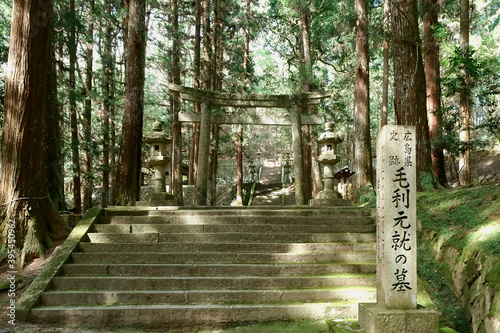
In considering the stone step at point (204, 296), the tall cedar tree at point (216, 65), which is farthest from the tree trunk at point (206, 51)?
the stone step at point (204, 296)

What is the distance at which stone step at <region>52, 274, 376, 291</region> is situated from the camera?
16.4 feet

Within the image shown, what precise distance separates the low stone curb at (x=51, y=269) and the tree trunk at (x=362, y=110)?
665 cm

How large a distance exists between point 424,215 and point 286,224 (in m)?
2.47

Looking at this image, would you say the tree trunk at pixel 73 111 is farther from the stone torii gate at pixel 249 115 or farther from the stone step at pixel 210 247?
the stone step at pixel 210 247

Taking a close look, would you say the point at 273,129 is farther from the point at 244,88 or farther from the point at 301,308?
the point at 301,308

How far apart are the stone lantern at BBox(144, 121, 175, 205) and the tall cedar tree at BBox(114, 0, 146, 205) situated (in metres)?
0.80

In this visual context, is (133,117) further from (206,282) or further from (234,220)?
(206,282)

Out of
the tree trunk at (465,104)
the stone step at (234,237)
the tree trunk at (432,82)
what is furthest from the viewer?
the tree trunk at (465,104)

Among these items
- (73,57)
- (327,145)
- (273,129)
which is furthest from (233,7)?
(273,129)

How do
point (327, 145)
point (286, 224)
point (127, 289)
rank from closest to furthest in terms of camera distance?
point (127, 289), point (286, 224), point (327, 145)

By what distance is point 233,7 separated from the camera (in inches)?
582

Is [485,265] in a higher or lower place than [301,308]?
higher

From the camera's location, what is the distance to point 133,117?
8422 millimetres

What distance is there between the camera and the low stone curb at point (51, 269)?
4459mm
